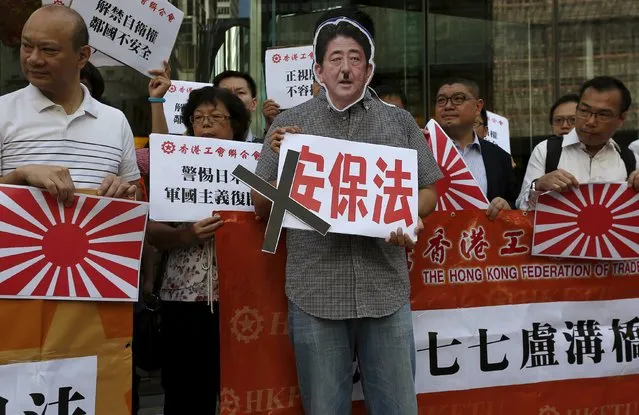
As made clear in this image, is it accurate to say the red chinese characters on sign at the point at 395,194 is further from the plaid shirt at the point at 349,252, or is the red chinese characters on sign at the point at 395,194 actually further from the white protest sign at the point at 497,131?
the white protest sign at the point at 497,131

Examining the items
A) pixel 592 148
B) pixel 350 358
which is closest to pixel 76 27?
pixel 350 358

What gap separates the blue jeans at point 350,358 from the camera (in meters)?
3.28

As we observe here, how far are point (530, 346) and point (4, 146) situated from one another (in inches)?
97.2

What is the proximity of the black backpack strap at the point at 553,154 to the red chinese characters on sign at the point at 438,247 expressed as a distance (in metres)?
0.71

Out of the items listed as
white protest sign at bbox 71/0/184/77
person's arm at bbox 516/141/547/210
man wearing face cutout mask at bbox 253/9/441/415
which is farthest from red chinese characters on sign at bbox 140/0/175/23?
person's arm at bbox 516/141/547/210

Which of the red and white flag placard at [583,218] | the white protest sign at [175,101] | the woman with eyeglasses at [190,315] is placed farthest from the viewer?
the white protest sign at [175,101]

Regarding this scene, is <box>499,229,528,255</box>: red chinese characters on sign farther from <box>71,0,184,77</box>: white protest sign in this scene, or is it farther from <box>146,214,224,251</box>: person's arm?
<box>71,0,184,77</box>: white protest sign

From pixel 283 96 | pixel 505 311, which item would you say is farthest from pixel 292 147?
pixel 283 96

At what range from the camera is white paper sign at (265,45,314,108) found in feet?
18.1

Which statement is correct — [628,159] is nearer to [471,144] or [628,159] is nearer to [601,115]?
[601,115]

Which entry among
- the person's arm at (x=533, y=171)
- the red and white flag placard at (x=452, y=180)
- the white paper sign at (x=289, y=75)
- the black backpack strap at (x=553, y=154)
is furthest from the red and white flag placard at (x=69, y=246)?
the white paper sign at (x=289, y=75)

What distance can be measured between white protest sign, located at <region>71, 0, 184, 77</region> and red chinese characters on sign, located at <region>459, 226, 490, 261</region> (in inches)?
70.9

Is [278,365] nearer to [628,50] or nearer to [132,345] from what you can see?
[132,345]

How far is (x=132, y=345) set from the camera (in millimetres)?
3623
